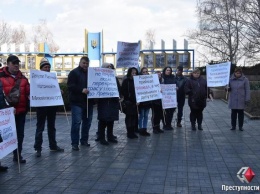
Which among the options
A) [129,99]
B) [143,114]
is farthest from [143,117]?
[129,99]

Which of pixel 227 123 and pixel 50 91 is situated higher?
pixel 50 91

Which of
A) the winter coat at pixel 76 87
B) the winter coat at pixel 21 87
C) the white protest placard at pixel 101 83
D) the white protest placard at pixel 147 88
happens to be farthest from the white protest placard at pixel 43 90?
the white protest placard at pixel 147 88

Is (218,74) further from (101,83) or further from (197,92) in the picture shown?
(101,83)

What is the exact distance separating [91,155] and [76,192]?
83.3 inches

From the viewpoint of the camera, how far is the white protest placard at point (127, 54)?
9797mm

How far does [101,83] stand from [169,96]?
9.14 ft

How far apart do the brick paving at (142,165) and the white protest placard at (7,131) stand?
0.46 m

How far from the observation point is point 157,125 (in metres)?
9.45

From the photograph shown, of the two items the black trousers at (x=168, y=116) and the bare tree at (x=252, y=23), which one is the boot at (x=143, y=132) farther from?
the bare tree at (x=252, y=23)

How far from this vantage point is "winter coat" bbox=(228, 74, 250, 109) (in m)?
9.46

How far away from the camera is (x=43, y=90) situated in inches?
265

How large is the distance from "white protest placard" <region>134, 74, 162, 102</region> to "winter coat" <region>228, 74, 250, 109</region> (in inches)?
82.9

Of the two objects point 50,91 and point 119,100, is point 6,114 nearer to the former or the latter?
point 50,91

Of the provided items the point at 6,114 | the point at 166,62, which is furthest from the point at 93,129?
the point at 166,62
